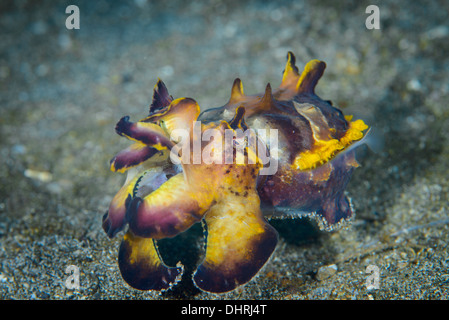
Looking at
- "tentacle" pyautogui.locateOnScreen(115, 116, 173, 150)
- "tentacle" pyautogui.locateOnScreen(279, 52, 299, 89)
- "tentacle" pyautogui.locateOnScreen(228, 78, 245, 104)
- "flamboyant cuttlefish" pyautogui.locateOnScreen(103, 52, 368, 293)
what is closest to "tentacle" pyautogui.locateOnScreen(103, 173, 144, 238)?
"flamboyant cuttlefish" pyautogui.locateOnScreen(103, 52, 368, 293)

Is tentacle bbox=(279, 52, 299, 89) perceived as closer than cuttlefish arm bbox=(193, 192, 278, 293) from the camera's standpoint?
No

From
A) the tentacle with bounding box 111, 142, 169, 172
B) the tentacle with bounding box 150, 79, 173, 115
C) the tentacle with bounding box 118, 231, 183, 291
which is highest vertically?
the tentacle with bounding box 150, 79, 173, 115

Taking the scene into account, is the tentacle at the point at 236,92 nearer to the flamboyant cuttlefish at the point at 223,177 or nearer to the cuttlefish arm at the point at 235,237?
the flamboyant cuttlefish at the point at 223,177

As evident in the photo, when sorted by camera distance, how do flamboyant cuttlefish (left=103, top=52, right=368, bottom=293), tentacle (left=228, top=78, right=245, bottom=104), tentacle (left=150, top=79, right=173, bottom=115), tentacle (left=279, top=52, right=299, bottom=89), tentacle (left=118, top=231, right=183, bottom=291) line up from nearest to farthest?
flamboyant cuttlefish (left=103, top=52, right=368, bottom=293) < tentacle (left=118, top=231, right=183, bottom=291) < tentacle (left=150, top=79, right=173, bottom=115) < tentacle (left=228, top=78, right=245, bottom=104) < tentacle (left=279, top=52, right=299, bottom=89)

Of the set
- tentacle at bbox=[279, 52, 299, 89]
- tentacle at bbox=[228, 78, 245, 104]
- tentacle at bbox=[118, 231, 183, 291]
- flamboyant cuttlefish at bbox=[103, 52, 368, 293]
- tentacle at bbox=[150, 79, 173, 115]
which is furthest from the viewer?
tentacle at bbox=[279, 52, 299, 89]

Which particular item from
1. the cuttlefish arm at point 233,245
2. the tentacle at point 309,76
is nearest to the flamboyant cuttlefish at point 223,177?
the cuttlefish arm at point 233,245

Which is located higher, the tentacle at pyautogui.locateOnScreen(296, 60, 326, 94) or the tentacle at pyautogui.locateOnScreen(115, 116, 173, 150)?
the tentacle at pyautogui.locateOnScreen(296, 60, 326, 94)

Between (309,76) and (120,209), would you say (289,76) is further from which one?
(120,209)

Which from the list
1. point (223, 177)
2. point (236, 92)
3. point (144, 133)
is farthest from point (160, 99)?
point (223, 177)

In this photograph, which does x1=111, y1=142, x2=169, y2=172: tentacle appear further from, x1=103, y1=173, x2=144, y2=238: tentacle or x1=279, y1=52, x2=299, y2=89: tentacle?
x1=279, y1=52, x2=299, y2=89: tentacle
